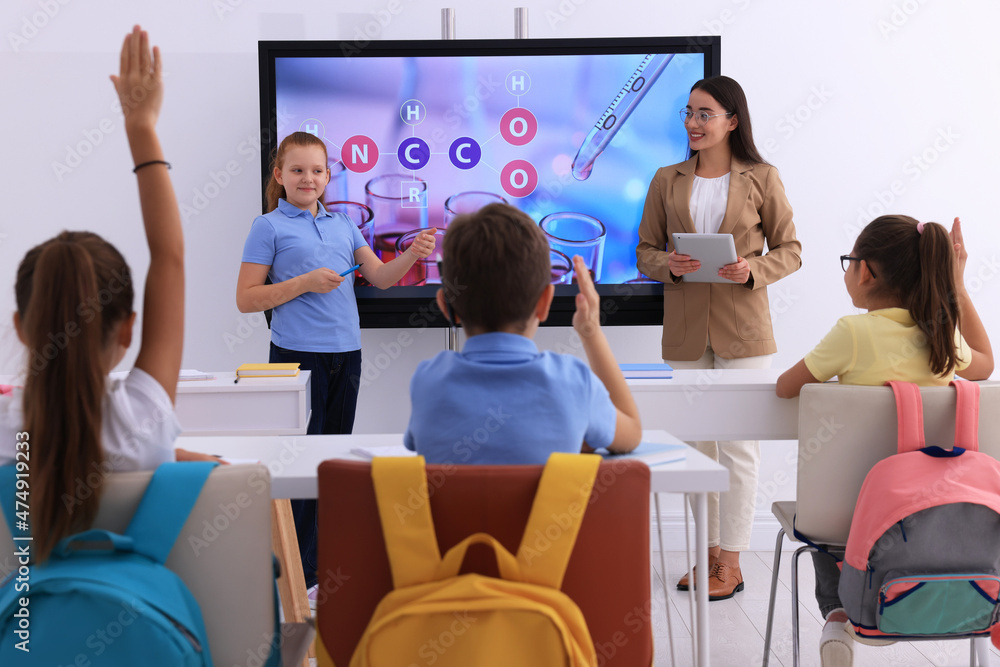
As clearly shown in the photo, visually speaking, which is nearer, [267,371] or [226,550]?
[226,550]

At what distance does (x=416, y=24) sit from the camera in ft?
10.9

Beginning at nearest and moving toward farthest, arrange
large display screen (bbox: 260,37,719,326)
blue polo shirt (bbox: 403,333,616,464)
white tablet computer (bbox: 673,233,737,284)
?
blue polo shirt (bbox: 403,333,616,464), white tablet computer (bbox: 673,233,737,284), large display screen (bbox: 260,37,719,326)

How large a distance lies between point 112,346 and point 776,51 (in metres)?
3.00

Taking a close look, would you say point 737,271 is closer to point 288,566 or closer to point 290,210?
point 290,210

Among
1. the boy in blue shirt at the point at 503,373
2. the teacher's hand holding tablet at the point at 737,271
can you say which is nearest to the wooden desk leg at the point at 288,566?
the boy in blue shirt at the point at 503,373

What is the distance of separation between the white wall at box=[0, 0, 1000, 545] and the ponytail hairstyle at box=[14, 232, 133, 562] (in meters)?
2.38

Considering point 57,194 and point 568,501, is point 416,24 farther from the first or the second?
point 568,501

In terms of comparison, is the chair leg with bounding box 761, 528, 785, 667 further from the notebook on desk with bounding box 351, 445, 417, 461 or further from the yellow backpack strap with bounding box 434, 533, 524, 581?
the yellow backpack strap with bounding box 434, 533, 524, 581

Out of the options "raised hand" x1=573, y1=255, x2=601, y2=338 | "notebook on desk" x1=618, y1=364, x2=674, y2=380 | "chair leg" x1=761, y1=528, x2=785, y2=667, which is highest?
"raised hand" x1=573, y1=255, x2=601, y2=338

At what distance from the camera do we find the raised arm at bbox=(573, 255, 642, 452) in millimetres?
1317

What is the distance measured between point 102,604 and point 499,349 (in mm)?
599

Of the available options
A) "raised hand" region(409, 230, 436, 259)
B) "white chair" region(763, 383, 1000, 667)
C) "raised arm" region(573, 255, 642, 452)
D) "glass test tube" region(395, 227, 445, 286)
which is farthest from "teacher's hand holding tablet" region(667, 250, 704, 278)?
"raised arm" region(573, 255, 642, 452)

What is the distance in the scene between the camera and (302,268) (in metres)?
2.70

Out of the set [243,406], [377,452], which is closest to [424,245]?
[243,406]
